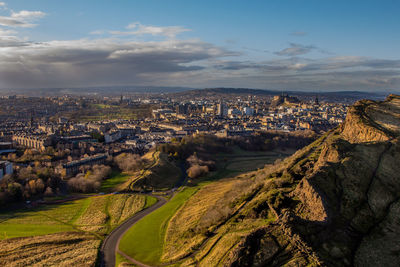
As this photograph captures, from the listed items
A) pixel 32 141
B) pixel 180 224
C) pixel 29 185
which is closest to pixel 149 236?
pixel 180 224

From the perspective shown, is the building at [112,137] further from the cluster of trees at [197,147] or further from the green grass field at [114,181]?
the green grass field at [114,181]

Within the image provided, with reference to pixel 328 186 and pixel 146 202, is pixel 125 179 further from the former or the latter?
pixel 328 186

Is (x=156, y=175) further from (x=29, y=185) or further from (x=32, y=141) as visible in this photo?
(x=32, y=141)

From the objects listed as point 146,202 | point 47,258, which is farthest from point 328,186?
point 146,202

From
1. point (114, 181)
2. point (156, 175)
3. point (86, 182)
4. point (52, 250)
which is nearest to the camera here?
point (52, 250)

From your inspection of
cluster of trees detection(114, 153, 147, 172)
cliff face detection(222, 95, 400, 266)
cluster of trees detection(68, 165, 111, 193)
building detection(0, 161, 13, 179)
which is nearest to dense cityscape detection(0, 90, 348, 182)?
building detection(0, 161, 13, 179)
